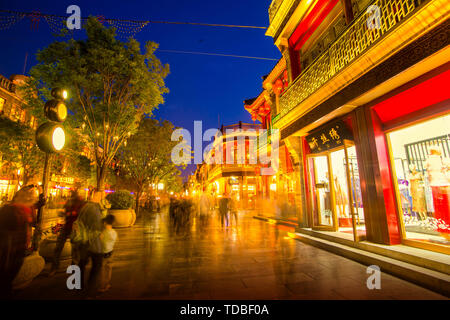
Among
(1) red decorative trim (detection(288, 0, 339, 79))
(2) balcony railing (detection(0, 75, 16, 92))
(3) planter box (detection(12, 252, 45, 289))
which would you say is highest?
(2) balcony railing (detection(0, 75, 16, 92))

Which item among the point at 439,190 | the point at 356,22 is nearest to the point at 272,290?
the point at 439,190

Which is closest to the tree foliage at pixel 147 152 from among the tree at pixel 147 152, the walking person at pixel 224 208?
the tree at pixel 147 152

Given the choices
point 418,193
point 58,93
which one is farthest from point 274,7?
point 58,93

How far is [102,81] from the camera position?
372 inches

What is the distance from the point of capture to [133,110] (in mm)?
10148

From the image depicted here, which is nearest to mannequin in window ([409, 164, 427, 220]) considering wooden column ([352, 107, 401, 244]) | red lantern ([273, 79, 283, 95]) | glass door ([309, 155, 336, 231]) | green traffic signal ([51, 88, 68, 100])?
wooden column ([352, 107, 401, 244])

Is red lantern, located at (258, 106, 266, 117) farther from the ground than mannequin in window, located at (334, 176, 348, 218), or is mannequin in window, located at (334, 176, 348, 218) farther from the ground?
red lantern, located at (258, 106, 266, 117)

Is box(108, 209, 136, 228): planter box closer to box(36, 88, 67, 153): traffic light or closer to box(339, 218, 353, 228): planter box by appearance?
box(36, 88, 67, 153): traffic light

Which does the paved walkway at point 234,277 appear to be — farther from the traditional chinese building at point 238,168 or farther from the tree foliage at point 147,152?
the traditional chinese building at point 238,168

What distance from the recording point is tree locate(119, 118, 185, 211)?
56.5 ft

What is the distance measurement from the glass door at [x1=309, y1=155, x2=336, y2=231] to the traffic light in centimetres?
820
